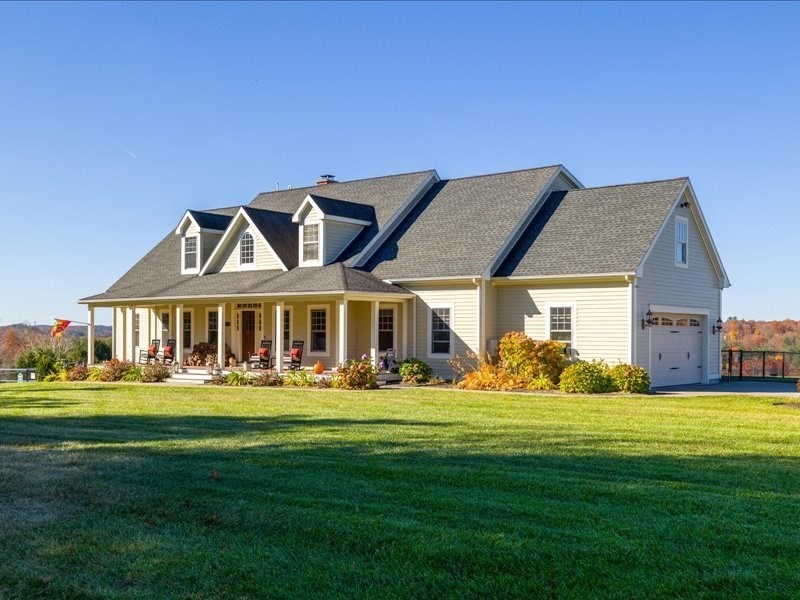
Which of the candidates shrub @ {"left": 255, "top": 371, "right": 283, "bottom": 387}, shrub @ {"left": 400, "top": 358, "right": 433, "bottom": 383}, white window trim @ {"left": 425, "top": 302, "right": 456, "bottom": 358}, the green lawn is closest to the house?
white window trim @ {"left": 425, "top": 302, "right": 456, "bottom": 358}

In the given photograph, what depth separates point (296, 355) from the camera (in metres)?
28.3

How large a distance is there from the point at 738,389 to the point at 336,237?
13.8m

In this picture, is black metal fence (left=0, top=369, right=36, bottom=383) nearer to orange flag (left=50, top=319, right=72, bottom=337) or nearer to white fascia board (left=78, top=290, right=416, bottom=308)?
orange flag (left=50, top=319, right=72, bottom=337)

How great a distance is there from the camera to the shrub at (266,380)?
87.2ft

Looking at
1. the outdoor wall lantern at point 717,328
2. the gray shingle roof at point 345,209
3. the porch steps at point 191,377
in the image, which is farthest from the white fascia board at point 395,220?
the outdoor wall lantern at point 717,328

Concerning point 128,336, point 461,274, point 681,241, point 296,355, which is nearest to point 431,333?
point 461,274

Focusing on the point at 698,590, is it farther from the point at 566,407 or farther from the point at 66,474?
the point at 566,407

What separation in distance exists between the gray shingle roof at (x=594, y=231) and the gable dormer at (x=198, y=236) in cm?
1247

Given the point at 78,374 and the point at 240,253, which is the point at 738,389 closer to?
the point at 240,253

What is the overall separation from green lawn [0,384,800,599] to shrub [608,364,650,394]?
27.5ft

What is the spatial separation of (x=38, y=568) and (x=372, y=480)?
3.73 m

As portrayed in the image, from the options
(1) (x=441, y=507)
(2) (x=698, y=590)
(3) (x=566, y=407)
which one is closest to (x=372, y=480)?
(1) (x=441, y=507)

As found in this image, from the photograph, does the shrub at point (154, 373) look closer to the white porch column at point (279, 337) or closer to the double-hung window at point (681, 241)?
the white porch column at point (279, 337)

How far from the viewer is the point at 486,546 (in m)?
6.62
